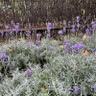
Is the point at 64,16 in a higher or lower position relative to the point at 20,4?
lower

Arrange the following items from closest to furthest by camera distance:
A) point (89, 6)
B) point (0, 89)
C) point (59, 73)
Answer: point (0, 89), point (59, 73), point (89, 6)

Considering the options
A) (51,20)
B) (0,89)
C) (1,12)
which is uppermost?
(1,12)

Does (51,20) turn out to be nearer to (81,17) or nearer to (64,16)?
(64,16)

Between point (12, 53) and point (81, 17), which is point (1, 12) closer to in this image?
point (12, 53)

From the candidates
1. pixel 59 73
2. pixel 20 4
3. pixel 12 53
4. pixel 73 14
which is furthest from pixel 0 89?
pixel 73 14

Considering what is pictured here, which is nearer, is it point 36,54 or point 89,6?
point 36,54

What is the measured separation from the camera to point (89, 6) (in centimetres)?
495

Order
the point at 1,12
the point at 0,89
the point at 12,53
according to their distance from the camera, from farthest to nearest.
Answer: the point at 1,12 → the point at 12,53 → the point at 0,89

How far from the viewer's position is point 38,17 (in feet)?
15.7

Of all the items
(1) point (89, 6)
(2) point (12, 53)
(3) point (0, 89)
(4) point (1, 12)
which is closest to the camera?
(3) point (0, 89)

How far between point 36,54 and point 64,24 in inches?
82.4

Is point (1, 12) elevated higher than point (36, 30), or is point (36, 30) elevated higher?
point (1, 12)

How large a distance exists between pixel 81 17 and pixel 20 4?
2.17 metres

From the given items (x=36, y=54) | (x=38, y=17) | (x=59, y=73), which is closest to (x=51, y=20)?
(x=38, y=17)
